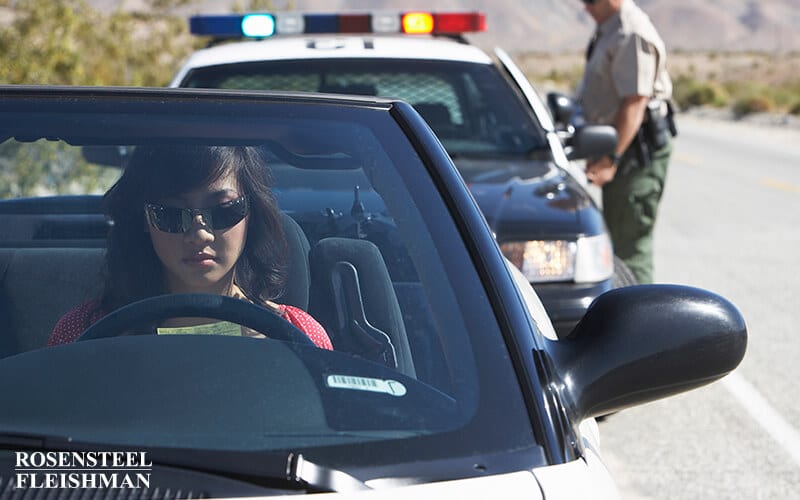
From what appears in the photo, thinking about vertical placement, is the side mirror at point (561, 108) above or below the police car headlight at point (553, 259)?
above

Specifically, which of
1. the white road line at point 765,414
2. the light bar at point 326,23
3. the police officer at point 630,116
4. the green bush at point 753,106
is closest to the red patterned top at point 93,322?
the white road line at point 765,414

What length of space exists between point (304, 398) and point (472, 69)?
4.06m

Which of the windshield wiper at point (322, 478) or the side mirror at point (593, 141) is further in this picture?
the side mirror at point (593, 141)

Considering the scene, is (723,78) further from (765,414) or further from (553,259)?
(553,259)

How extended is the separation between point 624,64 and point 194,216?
4726 millimetres

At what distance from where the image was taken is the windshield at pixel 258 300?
1892mm

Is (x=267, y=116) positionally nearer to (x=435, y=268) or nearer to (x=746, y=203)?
(x=435, y=268)

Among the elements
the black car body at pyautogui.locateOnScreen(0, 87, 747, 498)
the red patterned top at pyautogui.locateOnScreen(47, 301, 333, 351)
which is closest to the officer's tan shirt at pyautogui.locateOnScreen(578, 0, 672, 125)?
the black car body at pyautogui.locateOnScreen(0, 87, 747, 498)

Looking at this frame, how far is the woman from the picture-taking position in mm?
2240

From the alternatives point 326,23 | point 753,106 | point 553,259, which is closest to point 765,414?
point 553,259

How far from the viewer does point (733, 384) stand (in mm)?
6301

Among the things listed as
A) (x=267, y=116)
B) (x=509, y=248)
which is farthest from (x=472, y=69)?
(x=267, y=116)


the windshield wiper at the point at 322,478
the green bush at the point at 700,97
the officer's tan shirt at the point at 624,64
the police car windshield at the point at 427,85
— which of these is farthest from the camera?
the green bush at the point at 700,97

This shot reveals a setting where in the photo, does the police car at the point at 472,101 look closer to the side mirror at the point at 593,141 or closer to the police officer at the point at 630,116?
the side mirror at the point at 593,141
